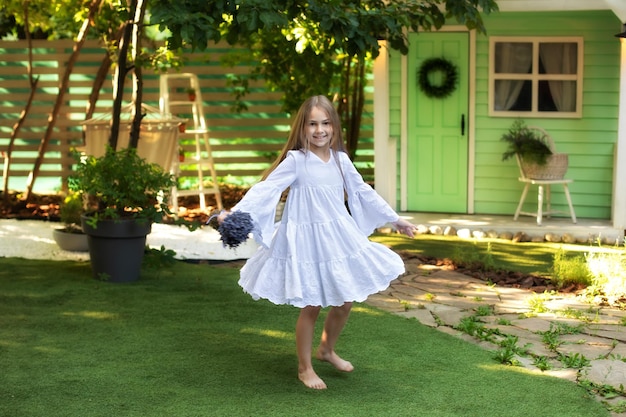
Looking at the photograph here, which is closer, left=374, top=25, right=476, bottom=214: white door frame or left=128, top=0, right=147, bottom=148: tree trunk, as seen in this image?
left=128, top=0, right=147, bottom=148: tree trunk

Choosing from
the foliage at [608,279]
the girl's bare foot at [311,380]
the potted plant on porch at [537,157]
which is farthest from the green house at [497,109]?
the girl's bare foot at [311,380]

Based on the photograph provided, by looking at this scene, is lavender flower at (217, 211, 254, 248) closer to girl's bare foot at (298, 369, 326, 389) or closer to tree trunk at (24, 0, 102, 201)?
girl's bare foot at (298, 369, 326, 389)

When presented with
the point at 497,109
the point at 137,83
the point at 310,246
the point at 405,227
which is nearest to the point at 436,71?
the point at 497,109

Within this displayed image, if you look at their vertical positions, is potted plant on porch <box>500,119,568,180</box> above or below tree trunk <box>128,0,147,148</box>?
below

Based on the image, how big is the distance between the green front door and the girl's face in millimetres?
5743

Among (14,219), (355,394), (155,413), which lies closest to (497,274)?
(355,394)

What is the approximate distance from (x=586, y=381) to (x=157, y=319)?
9.48 ft

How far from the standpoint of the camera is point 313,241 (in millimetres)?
5027

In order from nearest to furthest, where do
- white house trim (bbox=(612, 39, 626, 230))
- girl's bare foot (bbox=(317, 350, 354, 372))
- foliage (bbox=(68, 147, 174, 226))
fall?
girl's bare foot (bbox=(317, 350, 354, 372))
foliage (bbox=(68, 147, 174, 226))
white house trim (bbox=(612, 39, 626, 230))

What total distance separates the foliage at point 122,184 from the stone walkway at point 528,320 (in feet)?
6.19

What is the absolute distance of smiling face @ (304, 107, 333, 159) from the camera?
5113 mm

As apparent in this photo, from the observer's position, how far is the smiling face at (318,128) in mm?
5113

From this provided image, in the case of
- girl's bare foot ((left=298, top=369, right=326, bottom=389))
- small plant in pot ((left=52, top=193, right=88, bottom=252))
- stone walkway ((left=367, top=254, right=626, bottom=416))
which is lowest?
stone walkway ((left=367, top=254, right=626, bottom=416))

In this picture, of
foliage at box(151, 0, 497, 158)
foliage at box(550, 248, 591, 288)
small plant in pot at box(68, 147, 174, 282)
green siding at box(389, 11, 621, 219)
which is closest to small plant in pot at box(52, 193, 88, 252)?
small plant in pot at box(68, 147, 174, 282)
